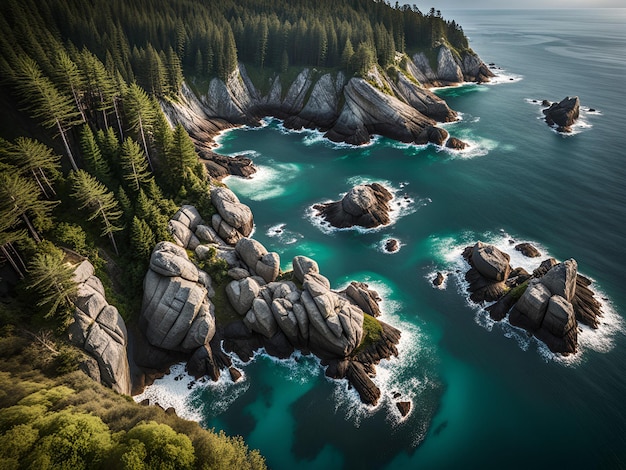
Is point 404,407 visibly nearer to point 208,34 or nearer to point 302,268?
point 302,268

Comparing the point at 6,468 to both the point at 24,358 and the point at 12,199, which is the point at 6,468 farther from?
the point at 12,199

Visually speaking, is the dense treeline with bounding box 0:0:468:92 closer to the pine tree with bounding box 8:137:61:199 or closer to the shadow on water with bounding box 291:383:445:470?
the pine tree with bounding box 8:137:61:199

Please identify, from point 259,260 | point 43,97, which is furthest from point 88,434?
point 43,97

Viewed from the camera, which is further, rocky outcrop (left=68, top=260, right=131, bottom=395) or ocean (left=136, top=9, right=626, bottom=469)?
rocky outcrop (left=68, top=260, right=131, bottom=395)

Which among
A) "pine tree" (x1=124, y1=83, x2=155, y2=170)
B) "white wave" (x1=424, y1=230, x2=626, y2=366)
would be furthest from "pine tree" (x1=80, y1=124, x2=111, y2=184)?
"white wave" (x1=424, y1=230, x2=626, y2=366)

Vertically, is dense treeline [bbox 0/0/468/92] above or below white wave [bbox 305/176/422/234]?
above

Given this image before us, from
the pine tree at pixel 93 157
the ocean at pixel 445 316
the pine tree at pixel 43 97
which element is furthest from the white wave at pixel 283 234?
the pine tree at pixel 43 97

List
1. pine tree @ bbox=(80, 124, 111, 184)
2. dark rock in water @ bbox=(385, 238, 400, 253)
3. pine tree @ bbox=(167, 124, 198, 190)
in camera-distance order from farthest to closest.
A: dark rock in water @ bbox=(385, 238, 400, 253) < pine tree @ bbox=(167, 124, 198, 190) < pine tree @ bbox=(80, 124, 111, 184)

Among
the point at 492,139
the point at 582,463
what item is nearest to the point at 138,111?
the point at 582,463
